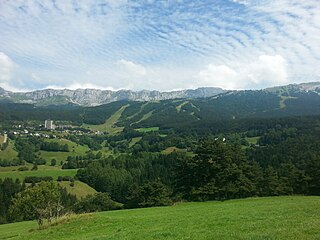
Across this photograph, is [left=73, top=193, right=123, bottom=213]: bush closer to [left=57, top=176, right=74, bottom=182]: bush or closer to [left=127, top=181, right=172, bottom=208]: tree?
[left=127, top=181, right=172, bottom=208]: tree

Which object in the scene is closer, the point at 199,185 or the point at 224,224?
the point at 224,224

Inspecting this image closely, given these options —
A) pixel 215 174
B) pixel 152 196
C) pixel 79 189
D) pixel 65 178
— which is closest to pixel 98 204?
pixel 152 196

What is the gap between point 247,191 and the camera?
68.6 meters

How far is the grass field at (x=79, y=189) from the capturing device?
15246cm

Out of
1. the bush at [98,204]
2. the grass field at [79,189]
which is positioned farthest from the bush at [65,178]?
the bush at [98,204]

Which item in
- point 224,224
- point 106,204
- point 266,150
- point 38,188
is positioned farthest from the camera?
point 266,150

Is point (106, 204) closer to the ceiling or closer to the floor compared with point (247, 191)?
closer to the floor

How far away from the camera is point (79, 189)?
514 ft

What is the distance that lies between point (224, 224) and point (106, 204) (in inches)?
2968

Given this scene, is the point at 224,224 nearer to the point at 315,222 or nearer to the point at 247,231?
the point at 247,231

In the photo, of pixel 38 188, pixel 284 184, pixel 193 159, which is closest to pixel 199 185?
→ pixel 193 159

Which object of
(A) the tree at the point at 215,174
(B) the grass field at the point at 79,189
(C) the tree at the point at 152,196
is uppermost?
(A) the tree at the point at 215,174

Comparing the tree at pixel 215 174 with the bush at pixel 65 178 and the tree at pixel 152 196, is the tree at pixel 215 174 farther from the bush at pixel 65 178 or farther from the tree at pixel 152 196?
the bush at pixel 65 178

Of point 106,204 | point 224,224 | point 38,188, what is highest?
point 224,224
